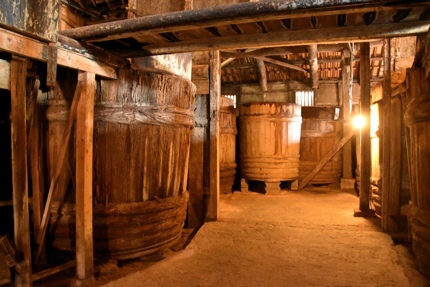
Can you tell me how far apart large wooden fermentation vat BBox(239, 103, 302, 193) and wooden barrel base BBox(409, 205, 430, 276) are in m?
4.74

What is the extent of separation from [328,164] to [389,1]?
24.4 ft

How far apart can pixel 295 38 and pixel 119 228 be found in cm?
294

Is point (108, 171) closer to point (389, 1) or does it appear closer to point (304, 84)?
point (389, 1)

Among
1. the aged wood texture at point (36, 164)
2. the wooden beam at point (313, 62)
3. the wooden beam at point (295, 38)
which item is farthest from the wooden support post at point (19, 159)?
the wooden beam at point (313, 62)

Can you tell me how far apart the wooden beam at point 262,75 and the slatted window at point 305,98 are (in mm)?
1527

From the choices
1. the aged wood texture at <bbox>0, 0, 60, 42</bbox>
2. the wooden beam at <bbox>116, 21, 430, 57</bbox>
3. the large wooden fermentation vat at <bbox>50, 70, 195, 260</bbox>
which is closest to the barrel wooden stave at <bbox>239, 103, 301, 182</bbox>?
the large wooden fermentation vat at <bbox>50, 70, 195, 260</bbox>

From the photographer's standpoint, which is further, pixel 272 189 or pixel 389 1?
pixel 272 189

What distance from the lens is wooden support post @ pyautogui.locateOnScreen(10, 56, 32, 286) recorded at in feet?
8.79

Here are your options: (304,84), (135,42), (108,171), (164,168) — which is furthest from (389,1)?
(304,84)

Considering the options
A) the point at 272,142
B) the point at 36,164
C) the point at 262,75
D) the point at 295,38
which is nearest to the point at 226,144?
the point at 272,142

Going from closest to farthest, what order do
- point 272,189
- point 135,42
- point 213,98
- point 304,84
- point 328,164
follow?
point 135,42, point 213,98, point 272,189, point 328,164, point 304,84

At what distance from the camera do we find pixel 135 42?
11.3 ft

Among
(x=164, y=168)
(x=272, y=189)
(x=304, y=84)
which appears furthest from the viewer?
(x=304, y=84)

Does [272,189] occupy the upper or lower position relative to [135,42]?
lower
